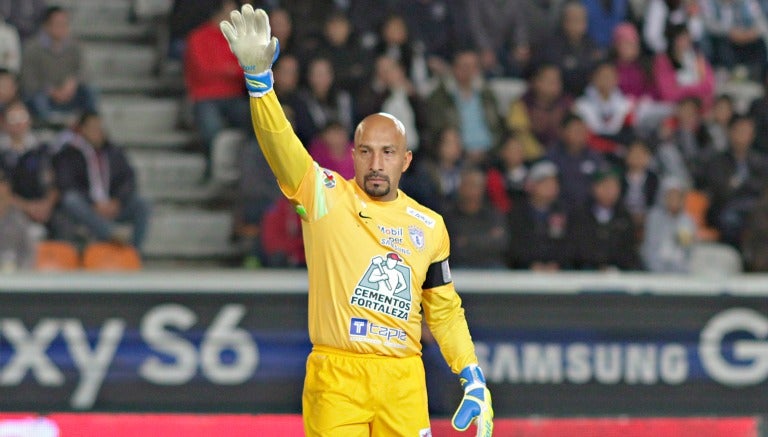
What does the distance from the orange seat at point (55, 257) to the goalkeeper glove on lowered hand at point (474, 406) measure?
17.8ft

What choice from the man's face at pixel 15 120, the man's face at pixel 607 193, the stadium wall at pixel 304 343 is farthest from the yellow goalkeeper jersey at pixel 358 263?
the man's face at pixel 607 193

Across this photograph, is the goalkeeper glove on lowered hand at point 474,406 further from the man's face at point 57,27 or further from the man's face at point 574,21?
the man's face at point 574,21

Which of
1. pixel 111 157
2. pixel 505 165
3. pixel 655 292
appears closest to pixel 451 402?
pixel 655 292

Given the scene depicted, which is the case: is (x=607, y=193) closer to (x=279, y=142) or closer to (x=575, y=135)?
(x=575, y=135)

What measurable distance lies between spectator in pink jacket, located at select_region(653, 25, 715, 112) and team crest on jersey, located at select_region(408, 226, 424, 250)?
27.5 ft

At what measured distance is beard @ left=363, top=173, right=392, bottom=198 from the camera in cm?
599

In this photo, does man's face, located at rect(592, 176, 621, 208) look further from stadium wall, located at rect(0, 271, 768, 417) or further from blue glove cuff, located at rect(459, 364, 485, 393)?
blue glove cuff, located at rect(459, 364, 485, 393)

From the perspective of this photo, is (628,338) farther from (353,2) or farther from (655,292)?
(353,2)

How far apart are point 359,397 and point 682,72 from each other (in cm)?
925

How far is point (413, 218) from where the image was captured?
20.4 ft

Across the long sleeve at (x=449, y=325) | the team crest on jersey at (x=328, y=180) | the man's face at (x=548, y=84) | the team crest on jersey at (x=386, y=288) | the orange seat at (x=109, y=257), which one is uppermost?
the team crest on jersey at (x=328, y=180)

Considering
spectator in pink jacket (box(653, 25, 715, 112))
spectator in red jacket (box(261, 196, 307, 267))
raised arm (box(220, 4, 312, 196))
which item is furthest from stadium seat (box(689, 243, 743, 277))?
raised arm (box(220, 4, 312, 196))

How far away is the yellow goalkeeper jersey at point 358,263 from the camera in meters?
6.00

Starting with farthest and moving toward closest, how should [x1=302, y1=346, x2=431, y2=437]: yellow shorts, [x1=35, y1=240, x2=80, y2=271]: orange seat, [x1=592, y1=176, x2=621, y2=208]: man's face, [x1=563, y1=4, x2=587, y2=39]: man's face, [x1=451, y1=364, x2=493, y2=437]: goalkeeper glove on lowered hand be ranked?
[x1=563, y1=4, x2=587, y2=39]: man's face
[x1=592, y1=176, x2=621, y2=208]: man's face
[x1=35, y1=240, x2=80, y2=271]: orange seat
[x1=451, y1=364, x2=493, y2=437]: goalkeeper glove on lowered hand
[x1=302, y1=346, x2=431, y2=437]: yellow shorts
